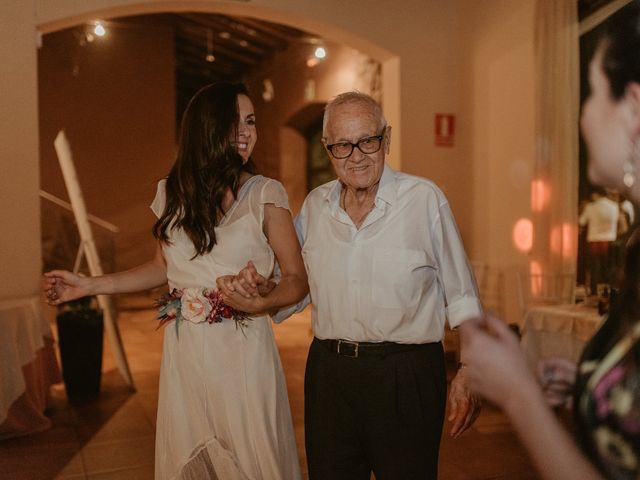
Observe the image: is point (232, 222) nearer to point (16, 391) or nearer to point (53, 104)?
point (16, 391)

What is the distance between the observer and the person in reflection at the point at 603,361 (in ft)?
2.64

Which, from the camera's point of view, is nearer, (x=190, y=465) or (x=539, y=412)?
(x=539, y=412)

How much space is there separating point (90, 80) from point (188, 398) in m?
10.0

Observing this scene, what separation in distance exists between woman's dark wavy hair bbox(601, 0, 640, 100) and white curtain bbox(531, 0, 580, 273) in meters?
4.50

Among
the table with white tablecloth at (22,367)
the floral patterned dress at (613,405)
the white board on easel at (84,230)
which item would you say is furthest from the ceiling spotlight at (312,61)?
the floral patterned dress at (613,405)

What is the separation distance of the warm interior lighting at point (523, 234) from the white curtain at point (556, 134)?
26 centimetres

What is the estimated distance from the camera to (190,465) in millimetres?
1848

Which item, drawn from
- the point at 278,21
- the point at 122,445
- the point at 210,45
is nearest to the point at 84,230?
the point at 122,445

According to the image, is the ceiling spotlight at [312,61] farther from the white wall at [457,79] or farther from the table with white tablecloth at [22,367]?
the table with white tablecloth at [22,367]

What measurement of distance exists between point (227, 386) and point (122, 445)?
239cm

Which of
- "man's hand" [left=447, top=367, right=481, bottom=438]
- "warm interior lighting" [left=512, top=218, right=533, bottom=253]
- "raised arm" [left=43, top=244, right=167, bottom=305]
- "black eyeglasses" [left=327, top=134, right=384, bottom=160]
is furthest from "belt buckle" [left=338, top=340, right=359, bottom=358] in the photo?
"warm interior lighting" [left=512, top=218, right=533, bottom=253]

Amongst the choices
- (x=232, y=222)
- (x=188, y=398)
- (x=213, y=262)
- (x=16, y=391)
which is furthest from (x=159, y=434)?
(x=16, y=391)

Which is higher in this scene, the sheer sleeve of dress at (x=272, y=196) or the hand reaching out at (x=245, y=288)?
the sheer sleeve of dress at (x=272, y=196)

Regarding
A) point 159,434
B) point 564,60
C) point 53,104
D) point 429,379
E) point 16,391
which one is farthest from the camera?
point 53,104
